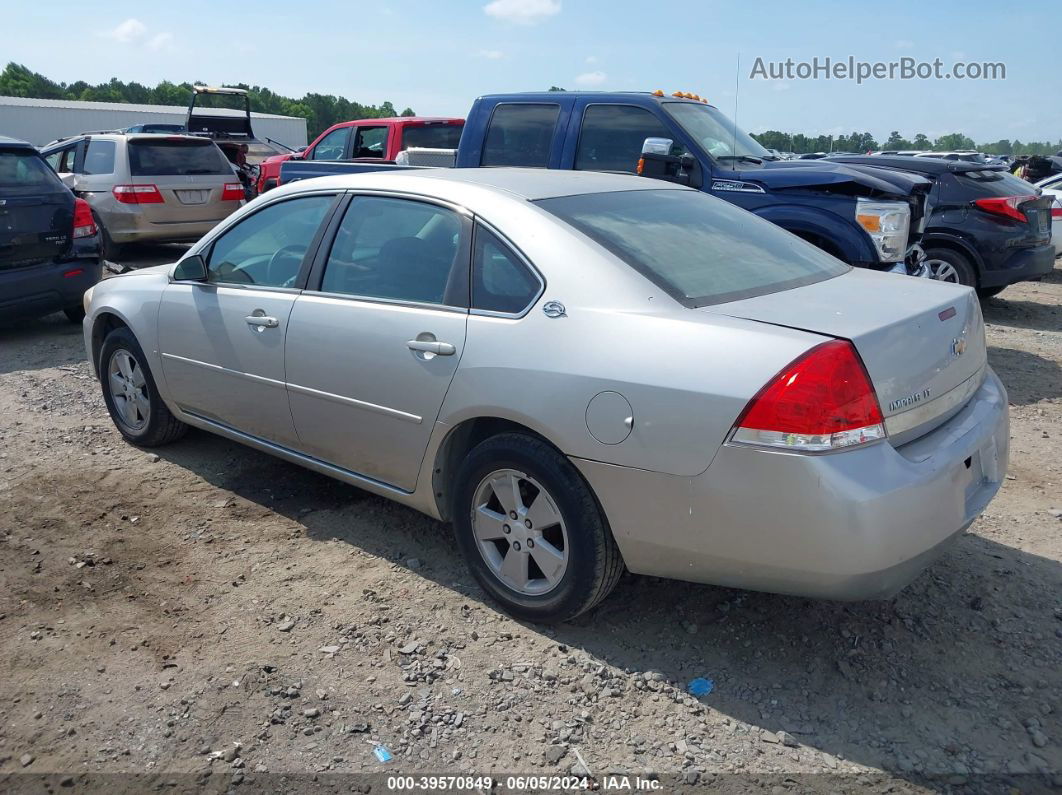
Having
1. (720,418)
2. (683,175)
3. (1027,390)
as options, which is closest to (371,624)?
(720,418)

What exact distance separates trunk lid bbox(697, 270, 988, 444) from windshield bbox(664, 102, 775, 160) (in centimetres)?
→ 397

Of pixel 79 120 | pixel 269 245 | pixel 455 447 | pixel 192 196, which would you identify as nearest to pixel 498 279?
pixel 455 447

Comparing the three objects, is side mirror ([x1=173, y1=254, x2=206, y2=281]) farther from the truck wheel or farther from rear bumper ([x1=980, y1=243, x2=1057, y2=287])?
rear bumper ([x1=980, y1=243, x2=1057, y2=287])

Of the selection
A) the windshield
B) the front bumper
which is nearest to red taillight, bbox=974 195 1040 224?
the windshield

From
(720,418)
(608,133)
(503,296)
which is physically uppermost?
(608,133)

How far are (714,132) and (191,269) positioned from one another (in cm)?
455

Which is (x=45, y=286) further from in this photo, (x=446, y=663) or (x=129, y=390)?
(x=446, y=663)

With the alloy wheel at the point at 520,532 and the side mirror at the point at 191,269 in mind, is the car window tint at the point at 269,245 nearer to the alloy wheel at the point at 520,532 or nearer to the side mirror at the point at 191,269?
the side mirror at the point at 191,269

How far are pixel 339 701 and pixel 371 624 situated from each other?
1.53 feet

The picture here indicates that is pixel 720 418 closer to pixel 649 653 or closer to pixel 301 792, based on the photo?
pixel 649 653

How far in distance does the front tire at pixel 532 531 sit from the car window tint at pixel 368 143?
913 centimetres

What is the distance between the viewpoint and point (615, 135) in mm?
7180

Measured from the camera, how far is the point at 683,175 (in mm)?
6883

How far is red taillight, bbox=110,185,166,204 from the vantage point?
11.4 metres
